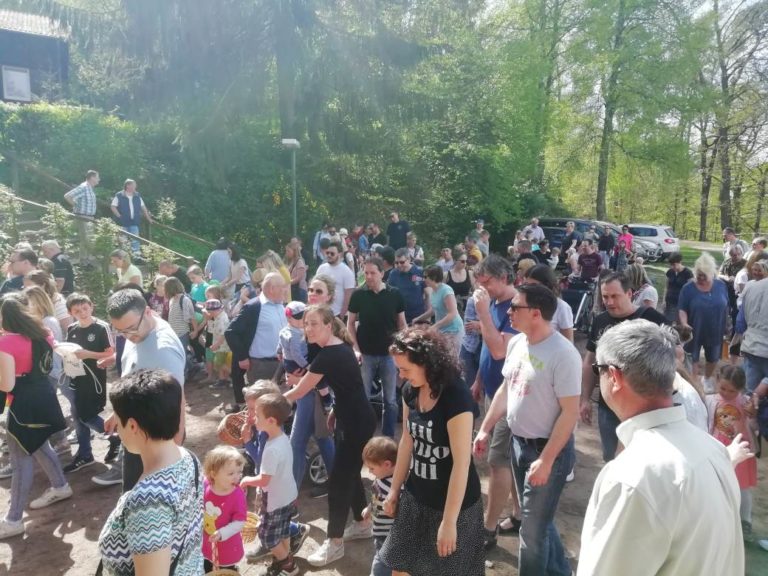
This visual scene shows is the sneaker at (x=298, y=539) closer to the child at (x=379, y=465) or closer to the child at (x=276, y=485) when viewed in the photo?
the child at (x=276, y=485)

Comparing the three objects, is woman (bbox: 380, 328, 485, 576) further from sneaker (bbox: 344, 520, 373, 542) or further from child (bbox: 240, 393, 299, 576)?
sneaker (bbox: 344, 520, 373, 542)

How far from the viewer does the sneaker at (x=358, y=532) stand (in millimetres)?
4016

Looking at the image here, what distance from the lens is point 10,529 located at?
13.6 feet

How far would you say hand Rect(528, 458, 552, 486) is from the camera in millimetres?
2855

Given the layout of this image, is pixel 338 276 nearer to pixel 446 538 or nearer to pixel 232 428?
pixel 232 428

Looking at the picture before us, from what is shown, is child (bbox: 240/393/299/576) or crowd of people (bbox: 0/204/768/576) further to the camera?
child (bbox: 240/393/299/576)

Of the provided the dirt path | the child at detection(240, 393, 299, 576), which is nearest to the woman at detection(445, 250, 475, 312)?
the dirt path

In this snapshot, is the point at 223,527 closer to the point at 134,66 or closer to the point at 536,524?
the point at 536,524

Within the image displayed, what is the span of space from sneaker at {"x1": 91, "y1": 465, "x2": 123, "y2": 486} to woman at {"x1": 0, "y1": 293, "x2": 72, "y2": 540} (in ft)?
2.30

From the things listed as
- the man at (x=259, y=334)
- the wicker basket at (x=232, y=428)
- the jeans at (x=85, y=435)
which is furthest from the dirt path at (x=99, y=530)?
the man at (x=259, y=334)

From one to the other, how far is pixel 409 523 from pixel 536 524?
72cm

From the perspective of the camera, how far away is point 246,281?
8.88 m

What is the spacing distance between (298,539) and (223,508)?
0.79m

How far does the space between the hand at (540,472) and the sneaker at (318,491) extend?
2.34 m
